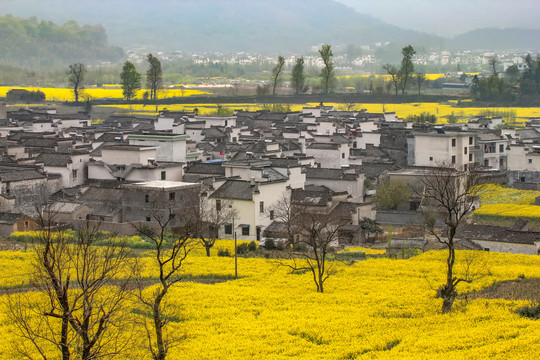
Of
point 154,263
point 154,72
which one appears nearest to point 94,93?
point 154,72

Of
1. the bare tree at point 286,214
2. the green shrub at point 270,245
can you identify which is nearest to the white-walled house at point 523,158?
the bare tree at point 286,214

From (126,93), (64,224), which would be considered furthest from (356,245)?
(126,93)

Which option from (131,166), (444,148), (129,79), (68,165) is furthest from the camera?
(129,79)

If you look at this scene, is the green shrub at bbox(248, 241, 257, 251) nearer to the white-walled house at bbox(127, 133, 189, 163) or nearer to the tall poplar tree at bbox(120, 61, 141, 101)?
the white-walled house at bbox(127, 133, 189, 163)

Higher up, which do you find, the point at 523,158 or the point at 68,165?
the point at 68,165

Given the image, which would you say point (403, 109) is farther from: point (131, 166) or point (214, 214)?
point (214, 214)

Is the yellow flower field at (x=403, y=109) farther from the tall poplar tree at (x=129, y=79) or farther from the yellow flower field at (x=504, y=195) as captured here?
the yellow flower field at (x=504, y=195)

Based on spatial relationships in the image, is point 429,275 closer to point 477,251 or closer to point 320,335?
point 477,251

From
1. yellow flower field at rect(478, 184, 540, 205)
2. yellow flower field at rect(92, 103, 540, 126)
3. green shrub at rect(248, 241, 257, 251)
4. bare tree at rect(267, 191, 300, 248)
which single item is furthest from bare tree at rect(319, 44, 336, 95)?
green shrub at rect(248, 241, 257, 251)
